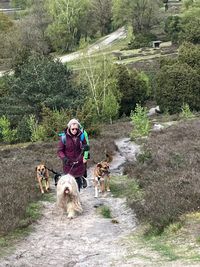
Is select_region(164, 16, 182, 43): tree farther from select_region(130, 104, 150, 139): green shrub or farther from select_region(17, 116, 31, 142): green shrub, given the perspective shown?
select_region(130, 104, 150, 139): green shrub

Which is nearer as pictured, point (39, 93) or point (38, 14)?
point (39, 93)

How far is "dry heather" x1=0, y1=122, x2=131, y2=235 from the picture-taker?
37.6 feet

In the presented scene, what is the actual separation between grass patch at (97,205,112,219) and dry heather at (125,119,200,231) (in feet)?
2.26

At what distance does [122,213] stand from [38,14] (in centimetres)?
8355

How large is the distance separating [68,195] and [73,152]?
4.24 ft

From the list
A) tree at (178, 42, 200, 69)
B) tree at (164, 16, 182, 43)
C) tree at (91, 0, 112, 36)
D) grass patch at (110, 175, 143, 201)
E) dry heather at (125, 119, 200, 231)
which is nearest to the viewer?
dry heather at (125, 119, 200, 231)

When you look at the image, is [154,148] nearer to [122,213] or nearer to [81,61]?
[122,213]

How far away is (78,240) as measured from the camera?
10.1 meters

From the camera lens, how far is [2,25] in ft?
284

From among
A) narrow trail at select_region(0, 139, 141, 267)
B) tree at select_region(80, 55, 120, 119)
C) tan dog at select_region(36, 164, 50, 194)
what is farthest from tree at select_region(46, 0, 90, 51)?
narrow trail at select_region(0, 139, 141, 267)

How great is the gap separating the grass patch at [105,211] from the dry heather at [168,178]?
2.26 feet

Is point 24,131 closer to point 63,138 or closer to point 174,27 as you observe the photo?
point 63,138

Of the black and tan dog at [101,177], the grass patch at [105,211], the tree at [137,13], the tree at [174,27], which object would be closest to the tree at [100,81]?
the black and tan dog at [101,177]

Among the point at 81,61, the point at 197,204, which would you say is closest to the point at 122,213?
the point at 197,204
